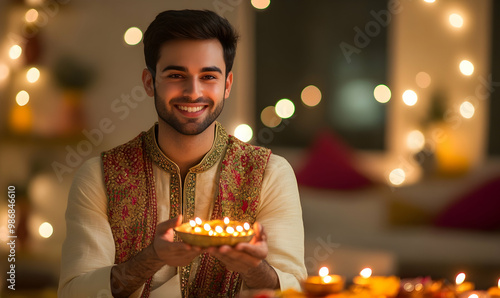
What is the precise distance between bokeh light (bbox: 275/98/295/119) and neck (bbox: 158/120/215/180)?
72.1 inches

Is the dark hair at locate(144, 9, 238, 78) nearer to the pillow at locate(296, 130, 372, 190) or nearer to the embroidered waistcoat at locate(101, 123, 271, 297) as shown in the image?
the embroidered waistcoat at locate(101, 123, 271, 297)

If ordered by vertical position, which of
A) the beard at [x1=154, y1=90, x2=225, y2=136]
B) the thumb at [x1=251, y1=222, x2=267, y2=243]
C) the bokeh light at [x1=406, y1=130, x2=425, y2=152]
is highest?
the bokeh light at [x1=406, y1=130, x2=425, y2=152]

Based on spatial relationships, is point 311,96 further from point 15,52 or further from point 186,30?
point 186,30

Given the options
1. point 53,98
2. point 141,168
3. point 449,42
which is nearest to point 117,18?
point 53,98

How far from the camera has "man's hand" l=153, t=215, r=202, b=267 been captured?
4.95 feet

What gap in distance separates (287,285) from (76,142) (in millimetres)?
1920

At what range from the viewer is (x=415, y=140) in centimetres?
369

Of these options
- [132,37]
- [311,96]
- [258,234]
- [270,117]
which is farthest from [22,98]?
[258,234]

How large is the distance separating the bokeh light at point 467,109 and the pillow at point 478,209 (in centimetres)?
40

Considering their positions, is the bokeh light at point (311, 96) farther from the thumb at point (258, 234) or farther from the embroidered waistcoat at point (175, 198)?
the thumb at point (258, 234)

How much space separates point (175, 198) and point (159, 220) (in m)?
0.09

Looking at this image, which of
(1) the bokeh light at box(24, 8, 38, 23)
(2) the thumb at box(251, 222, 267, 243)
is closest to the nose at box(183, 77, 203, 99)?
(2) the thumb at box(251, 222, 267, 243)

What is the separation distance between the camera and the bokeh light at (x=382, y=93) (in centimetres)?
374

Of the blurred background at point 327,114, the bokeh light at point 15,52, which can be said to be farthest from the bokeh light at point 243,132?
the bokeh light at point 15,52
